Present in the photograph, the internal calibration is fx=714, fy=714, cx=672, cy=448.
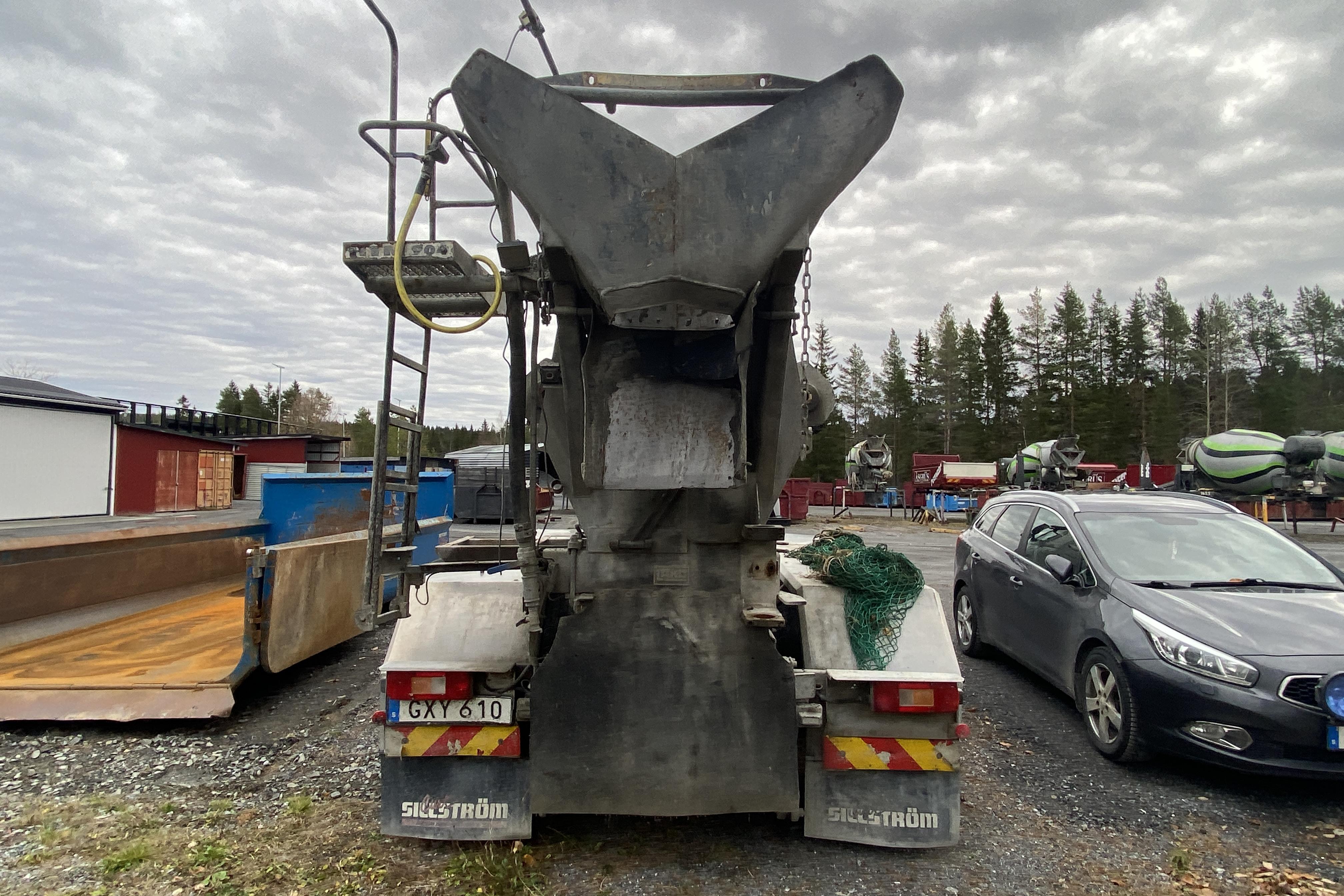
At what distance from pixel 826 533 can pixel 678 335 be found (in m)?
2.23

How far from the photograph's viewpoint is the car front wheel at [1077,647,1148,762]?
12.9ft

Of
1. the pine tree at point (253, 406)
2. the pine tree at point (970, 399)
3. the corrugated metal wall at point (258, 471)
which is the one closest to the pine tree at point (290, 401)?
the pine tree at point (253, 406)

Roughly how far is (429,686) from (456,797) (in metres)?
0.47

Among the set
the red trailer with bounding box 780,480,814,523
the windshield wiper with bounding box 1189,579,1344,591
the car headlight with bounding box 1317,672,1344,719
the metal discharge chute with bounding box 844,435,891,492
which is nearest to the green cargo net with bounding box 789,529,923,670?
the car headlight with bounding box 1317,672,1344,719

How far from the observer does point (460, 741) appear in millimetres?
2902

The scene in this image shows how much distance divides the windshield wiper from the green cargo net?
2.18 m

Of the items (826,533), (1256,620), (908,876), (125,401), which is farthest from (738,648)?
(125,401)

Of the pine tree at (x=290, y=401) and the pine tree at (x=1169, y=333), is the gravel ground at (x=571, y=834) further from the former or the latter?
the pine tree at (x=290, y=401)

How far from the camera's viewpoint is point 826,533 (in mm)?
→ 4262

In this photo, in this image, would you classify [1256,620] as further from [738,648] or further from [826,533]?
[738,648]

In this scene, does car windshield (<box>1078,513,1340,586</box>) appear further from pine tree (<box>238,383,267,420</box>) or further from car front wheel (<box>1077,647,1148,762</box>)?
pine tree (<box>238,383,267,420</box>)

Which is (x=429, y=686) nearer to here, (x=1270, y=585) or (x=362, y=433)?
(x=1270, y=585)

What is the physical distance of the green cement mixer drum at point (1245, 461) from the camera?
1931 cm

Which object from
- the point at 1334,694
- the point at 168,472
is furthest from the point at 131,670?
the point at 168,472
